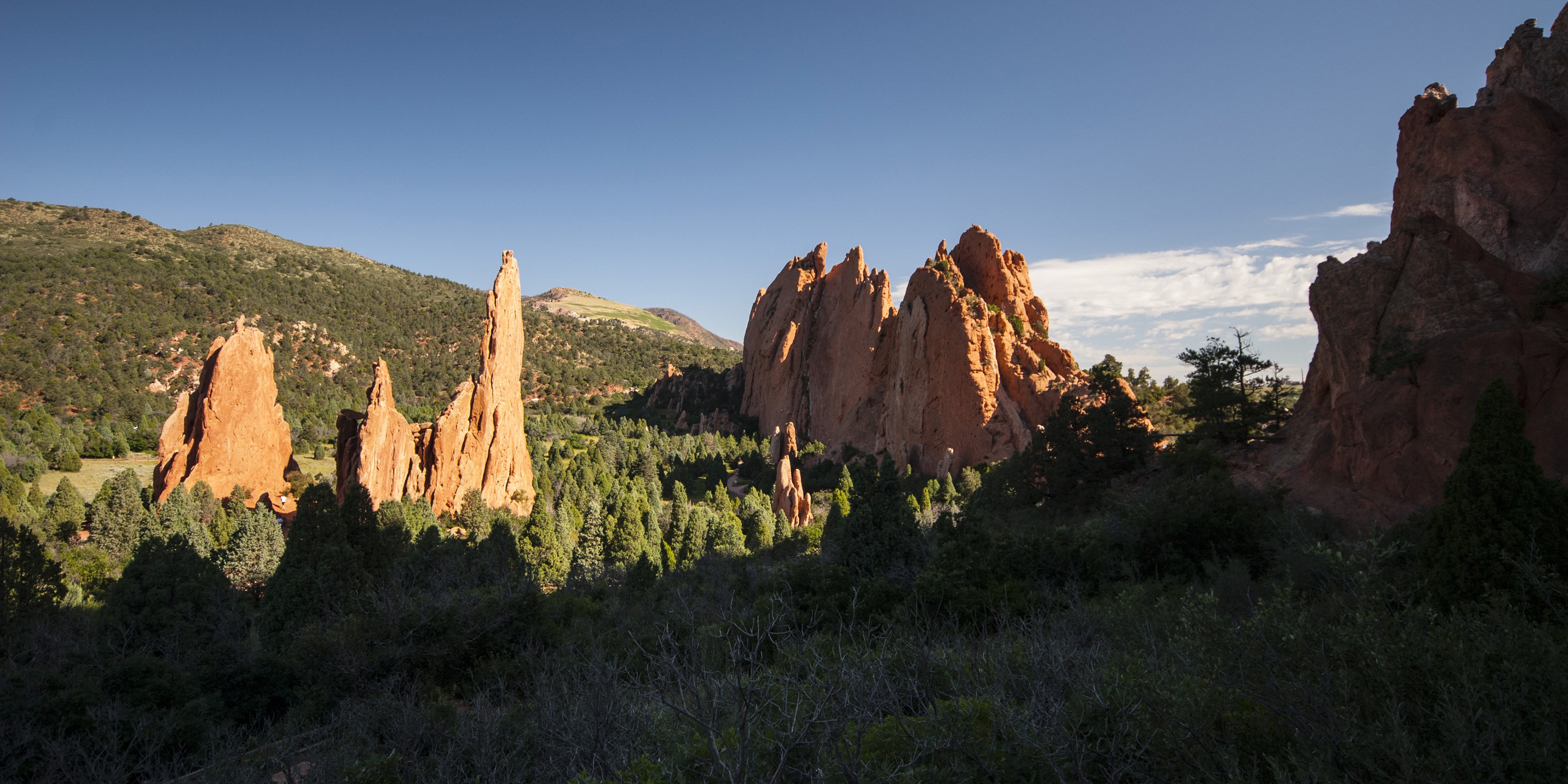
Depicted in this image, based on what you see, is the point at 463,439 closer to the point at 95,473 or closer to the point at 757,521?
the point at 757,521

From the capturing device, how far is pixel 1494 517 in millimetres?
8914

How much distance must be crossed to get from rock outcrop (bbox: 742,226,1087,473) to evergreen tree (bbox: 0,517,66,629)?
38935mm

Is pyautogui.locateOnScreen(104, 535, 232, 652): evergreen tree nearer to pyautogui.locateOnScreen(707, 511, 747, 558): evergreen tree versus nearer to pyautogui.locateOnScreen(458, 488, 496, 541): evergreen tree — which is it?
pyautogui.locateOnScreen(458, 488, 496, 541): evergreen tree

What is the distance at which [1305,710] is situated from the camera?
5.00 meters

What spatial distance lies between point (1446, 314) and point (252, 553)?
1452 inches

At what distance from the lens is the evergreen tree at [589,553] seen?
24797 millimetres

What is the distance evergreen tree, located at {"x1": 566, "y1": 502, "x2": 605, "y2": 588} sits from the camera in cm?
2480

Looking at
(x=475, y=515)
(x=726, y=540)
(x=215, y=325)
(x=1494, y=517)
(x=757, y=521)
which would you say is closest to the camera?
(x=1494, y=517)

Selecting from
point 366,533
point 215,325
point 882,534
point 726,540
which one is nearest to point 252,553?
point 366,533

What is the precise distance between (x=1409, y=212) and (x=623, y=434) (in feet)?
199

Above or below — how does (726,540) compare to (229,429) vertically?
below

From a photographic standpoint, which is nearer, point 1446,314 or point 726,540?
point 1446,314

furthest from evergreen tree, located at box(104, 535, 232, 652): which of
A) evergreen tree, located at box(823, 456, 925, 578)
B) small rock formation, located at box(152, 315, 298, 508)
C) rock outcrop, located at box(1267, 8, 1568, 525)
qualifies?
rock outcrop, located at box(1267, 8, 1568, 525)

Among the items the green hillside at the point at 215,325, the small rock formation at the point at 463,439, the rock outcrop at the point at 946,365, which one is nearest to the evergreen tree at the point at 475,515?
the small rock formation at the point at 463,439
